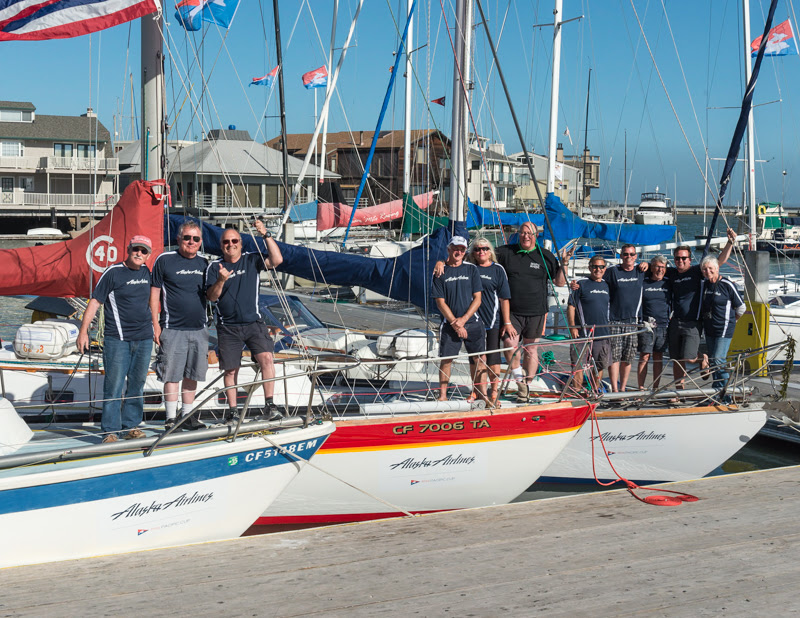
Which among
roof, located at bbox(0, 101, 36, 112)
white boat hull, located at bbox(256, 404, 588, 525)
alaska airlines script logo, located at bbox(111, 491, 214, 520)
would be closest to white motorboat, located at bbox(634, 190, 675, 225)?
roof, located at bbox(0, 101, 36, 112)

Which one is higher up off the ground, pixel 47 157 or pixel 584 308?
pixel 47 157

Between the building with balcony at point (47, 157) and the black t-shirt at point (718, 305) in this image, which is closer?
the black t-shirt at point (718, 305)

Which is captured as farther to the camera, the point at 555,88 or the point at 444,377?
the point at 555,88

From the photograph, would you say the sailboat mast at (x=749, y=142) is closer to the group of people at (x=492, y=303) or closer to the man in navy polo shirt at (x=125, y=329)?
the group of people at (x=492, y=303)

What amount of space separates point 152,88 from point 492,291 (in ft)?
10.8

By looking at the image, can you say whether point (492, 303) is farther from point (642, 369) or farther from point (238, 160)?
point (238, 160)

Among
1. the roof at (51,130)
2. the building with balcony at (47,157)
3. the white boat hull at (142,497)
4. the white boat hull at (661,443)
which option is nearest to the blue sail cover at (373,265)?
the white boat hull at (661,443)

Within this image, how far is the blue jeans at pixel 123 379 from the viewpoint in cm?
607

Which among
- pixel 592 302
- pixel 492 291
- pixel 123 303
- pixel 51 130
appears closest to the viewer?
pixel 123 303

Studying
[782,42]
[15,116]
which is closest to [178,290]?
[782,42]

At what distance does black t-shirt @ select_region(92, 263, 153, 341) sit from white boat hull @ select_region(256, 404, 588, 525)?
1630 mm

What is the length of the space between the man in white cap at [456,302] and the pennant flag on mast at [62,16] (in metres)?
3.07

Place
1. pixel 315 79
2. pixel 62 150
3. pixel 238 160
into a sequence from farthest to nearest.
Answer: pixel 62 150 → pixel 238 160 → pixel 315 79

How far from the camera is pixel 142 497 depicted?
515 centimetres
